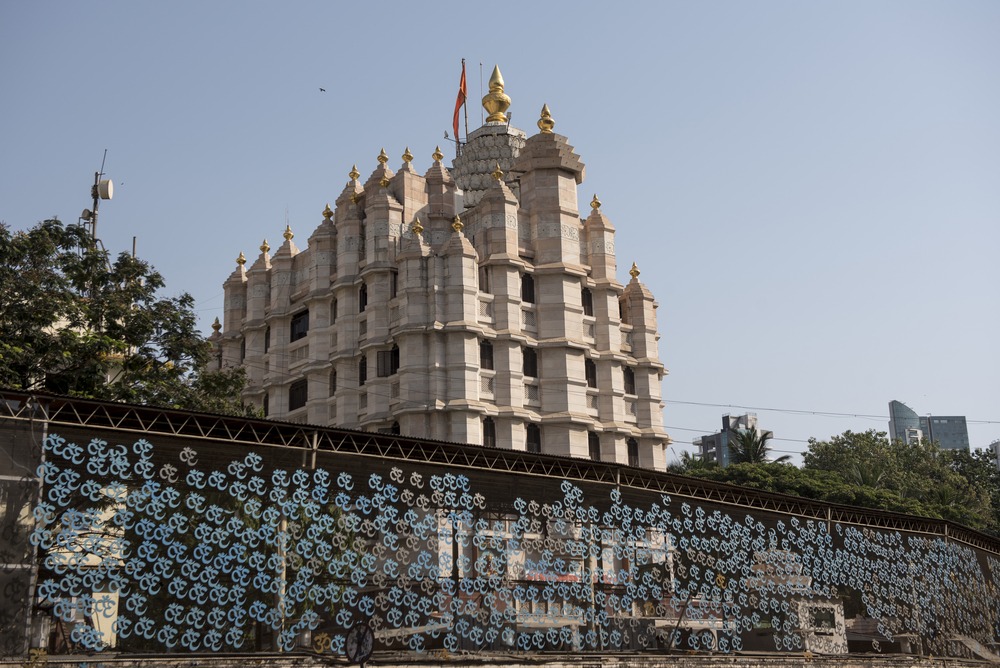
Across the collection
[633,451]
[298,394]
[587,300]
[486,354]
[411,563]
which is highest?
[587,300]

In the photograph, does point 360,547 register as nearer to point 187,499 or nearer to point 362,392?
point 187,499

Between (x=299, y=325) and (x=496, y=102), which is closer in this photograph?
(x=299, y=325)

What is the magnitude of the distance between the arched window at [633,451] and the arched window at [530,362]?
21.2 feet

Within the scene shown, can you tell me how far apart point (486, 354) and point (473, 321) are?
1829 millimetres

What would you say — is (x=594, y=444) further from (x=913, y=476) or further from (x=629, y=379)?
(x=913, y=476)

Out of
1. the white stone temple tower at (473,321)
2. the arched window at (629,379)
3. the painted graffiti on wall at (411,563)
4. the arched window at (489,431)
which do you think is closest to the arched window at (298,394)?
the white stone temple tower at (473,321)

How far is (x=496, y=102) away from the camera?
209 feet

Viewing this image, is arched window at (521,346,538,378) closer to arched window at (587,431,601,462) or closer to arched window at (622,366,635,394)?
arched window at (587,431,601,462)

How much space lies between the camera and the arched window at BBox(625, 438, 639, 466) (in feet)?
182

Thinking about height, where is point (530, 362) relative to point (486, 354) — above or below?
below

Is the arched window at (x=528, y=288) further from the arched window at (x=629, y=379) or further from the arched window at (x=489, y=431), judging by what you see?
the arched window at (x=629, y=379)

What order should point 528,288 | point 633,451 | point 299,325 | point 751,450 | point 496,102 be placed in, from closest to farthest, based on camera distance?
1. point 528,288
2. point 633,451
3. point 299,325
4. point 496,102
5. point 751,450

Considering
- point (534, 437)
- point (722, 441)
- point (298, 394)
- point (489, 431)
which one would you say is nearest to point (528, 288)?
point (534, 437)

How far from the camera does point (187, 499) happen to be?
961 inches
